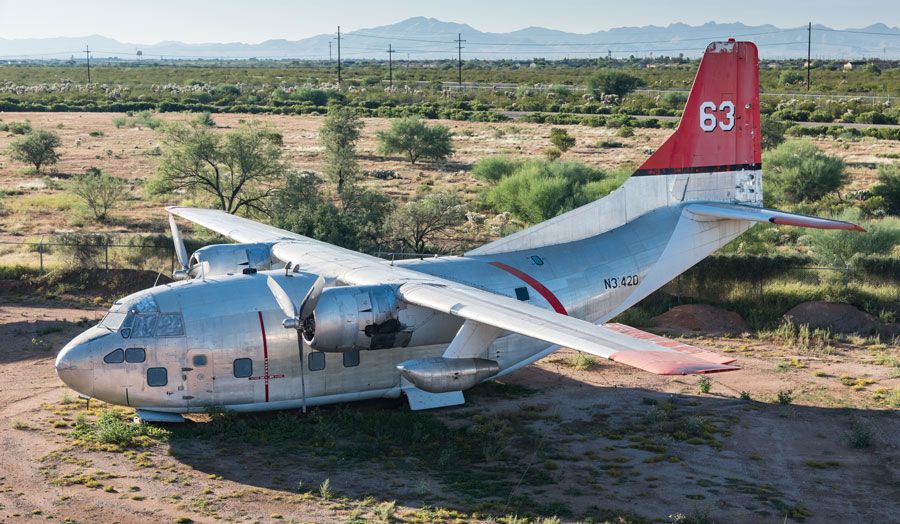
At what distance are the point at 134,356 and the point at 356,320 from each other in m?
4.71

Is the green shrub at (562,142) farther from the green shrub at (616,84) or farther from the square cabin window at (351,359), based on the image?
the green shrub at (616,84)

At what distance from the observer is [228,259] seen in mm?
23797

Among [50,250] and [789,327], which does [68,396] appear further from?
[789,327]

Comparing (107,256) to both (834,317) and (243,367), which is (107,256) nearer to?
(243,367)

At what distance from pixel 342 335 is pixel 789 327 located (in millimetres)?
16633

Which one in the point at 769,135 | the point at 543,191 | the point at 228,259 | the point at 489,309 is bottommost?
the point at 489,309

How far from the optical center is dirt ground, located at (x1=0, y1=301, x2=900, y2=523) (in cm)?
1645

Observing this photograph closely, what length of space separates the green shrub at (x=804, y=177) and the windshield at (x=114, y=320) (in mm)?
40311

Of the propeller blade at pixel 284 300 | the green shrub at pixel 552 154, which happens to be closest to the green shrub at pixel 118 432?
the propeller blade at pixel 284 300

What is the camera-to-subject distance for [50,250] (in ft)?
125

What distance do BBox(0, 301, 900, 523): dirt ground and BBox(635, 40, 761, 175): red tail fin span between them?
239 inches

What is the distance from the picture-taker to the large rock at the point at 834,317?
2950cm

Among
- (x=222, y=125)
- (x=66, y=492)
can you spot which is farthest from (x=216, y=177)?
(x=222, y=125)

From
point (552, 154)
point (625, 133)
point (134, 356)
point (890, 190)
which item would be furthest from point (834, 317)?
point (625, 133)
